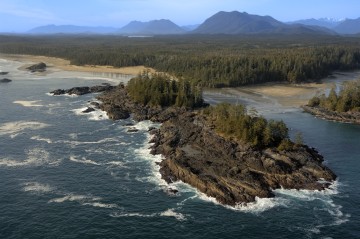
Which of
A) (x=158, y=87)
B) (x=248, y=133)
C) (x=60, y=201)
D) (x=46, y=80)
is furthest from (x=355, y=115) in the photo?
(x=46, y=80)

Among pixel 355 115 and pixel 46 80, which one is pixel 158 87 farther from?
pixel 46 80

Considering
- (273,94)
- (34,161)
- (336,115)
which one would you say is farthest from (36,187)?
(273,94)

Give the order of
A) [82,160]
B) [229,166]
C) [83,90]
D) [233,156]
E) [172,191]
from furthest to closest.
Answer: [83,90] < [82,160] < [233,156] < [229,166] < [172,191]

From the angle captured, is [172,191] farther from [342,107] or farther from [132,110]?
[342,107]

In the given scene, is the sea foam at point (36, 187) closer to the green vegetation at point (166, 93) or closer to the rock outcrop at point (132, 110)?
the rock outcrop at point (132, 110)

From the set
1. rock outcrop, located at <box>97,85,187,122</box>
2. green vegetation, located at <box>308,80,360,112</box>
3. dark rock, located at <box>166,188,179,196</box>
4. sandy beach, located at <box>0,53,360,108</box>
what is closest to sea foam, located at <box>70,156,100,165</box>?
dark rock, located at <box>166,188,179,196</box>

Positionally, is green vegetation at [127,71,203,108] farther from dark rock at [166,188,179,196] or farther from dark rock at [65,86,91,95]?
dark rock at [166,188,179,196]

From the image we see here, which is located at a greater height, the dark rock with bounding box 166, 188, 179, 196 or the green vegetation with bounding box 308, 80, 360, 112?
the green vegetation with bounding box 308, 80, 360, 112
